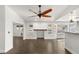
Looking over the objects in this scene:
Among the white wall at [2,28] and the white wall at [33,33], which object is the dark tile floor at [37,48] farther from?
the white wall at [33,33]

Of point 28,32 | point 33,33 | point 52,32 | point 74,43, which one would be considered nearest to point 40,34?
point 33,33

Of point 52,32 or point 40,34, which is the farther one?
point 40,34

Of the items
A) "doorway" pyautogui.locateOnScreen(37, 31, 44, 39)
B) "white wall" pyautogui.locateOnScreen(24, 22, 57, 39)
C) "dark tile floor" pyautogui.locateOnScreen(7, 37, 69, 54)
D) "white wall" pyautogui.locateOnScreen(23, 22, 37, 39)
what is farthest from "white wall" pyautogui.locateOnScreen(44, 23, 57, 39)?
"dark tile floor" pyautogui.locateOnScreen(7, 37, 69, 54)

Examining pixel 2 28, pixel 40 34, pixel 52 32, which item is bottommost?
pixel 40 34

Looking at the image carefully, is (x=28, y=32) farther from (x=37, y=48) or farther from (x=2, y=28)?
(x=2, y=28)

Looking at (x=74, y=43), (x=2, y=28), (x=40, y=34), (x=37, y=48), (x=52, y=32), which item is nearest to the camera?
(x=74, y=43)

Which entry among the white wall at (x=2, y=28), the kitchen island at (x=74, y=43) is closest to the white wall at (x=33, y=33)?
the white wall at (x=2, y=28)

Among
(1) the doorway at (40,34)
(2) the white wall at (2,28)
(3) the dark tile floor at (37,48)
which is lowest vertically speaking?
(3) the dark tile floor at (37,48)
